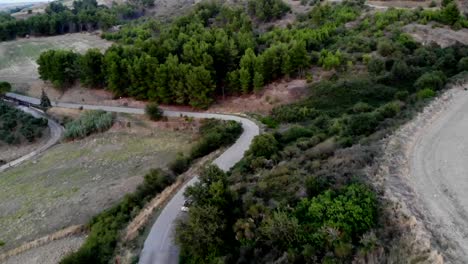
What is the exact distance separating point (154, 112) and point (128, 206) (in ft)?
81.7

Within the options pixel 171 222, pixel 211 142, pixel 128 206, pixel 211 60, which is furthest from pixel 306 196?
pixel 211 60

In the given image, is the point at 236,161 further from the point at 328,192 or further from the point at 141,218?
the point at 328,192

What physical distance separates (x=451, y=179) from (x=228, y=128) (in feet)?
84.8

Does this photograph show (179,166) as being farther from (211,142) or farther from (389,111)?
(389,111)

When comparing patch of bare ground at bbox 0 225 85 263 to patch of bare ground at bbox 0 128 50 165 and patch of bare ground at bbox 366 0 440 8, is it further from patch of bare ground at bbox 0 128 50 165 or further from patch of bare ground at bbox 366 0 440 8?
patch of bare ground at bbox 366 0 440 8

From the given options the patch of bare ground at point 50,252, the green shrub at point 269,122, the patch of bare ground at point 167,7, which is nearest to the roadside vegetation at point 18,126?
the patch of bare ground at point 50,252

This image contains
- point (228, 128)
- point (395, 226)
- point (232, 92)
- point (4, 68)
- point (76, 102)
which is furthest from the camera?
point (4, 68)

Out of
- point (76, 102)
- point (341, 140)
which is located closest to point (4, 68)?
point (76, 102)

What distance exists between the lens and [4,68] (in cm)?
9244

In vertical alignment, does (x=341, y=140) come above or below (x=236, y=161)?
above

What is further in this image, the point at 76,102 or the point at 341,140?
the point at 76,102

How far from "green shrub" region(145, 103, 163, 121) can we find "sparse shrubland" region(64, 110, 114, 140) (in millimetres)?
5891

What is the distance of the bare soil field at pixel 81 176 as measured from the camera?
36219 millimetres

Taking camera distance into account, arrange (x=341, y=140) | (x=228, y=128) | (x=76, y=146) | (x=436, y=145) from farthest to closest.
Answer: (x=76, y=146) < (x=228, y=128) < (x=341, y=140) < (x=436, y=145)
